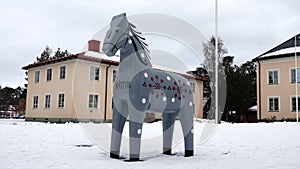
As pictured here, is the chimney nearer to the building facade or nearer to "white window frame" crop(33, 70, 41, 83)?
"white window frame" crop(33, 70, 41, 83)

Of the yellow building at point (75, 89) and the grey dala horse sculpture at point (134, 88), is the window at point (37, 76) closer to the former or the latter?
the yellow building at point (75, 89)

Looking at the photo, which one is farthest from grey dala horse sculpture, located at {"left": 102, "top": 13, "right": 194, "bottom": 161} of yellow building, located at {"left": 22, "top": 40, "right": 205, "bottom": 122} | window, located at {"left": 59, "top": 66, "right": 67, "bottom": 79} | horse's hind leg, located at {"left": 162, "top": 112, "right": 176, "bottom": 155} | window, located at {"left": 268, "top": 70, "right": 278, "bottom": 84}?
window, located at {"left": 268, "top": 70, "right": 278, "bottom": 84}

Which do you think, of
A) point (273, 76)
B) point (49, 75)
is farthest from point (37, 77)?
point (273, 76)

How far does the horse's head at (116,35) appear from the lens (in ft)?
20.2

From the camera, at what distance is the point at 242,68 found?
4272cm

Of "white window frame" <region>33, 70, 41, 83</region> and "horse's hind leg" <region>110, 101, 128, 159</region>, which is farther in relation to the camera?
"white window frame" <region>33, 70, 41, 83</region>

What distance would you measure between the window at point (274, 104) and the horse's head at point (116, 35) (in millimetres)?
24368

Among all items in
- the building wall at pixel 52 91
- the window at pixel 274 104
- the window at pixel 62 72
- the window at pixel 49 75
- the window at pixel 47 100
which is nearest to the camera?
the building wall at pixel 52 91

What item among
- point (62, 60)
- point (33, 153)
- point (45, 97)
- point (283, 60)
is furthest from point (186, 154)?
point (283, 60)

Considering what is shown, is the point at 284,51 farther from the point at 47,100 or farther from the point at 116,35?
the point at 116,35

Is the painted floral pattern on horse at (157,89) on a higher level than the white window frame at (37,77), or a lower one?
lower

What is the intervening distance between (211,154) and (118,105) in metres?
2.68

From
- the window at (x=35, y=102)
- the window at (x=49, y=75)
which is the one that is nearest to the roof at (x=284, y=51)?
the window at (x=49, y=75)

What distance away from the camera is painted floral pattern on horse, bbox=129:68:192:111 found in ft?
20.3
